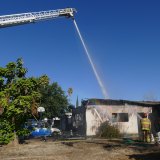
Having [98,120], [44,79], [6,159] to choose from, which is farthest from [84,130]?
[6,159]

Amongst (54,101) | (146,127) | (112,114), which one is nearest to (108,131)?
(112,114)

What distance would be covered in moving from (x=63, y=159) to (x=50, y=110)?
43337 millimetres

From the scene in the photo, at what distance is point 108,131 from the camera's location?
29.4 metres

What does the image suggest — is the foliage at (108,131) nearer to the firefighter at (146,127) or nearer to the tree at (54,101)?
the firefighter at (146,127)

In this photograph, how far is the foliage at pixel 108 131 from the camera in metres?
29.0

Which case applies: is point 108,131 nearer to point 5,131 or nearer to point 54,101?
point 5,131

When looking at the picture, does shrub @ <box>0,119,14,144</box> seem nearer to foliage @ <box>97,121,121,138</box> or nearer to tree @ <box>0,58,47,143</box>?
tree @ <box>0,58,47,143</box>

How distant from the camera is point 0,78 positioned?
67.2 feet

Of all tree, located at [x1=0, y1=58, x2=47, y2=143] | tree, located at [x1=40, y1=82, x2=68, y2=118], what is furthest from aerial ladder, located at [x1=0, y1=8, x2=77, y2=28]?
tree, located at [x1=40, y1=82, x2=68, y2=118]

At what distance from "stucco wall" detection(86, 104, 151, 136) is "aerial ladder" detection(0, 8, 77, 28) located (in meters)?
9.90

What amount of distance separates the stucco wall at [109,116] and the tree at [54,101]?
22278 mm

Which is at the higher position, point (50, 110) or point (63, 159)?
point (50, 110)

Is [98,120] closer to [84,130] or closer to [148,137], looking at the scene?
[84,130]

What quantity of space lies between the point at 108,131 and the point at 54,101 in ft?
89.7
